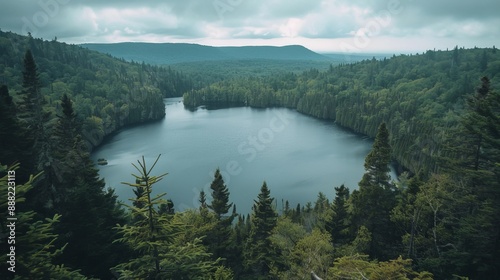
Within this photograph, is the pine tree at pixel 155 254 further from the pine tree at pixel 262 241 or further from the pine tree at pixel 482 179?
the pine tree at pixel 262 241

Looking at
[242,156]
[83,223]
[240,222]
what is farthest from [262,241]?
[242,156]

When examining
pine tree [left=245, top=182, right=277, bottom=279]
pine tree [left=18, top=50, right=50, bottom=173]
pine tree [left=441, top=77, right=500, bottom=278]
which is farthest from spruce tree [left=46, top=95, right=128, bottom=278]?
pine tree [left=441, top=77, right=500, bottom=278]

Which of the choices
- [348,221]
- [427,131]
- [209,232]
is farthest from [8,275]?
[427,131]

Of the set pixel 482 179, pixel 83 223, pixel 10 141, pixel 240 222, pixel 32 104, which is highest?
pixel 32 104

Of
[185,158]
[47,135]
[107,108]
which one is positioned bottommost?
[185,158]

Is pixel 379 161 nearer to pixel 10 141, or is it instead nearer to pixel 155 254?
pixel 155 254

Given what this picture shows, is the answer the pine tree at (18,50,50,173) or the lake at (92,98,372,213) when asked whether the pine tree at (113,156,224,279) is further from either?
the lake at (92,98,372,213)

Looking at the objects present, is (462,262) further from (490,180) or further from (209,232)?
(209,232)

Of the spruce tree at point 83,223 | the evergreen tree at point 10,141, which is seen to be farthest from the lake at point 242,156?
the evergreen tree at point 10,141
